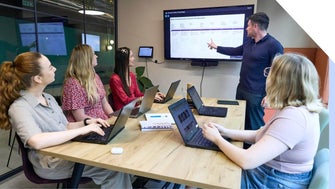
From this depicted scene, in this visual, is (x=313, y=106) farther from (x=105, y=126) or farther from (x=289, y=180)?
(x=105, y=126)

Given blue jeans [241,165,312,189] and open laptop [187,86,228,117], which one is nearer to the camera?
blue jeans [241,165,312,189]

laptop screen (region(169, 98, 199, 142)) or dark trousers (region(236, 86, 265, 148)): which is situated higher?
laptop screen (region(169, 98, 199, 142))

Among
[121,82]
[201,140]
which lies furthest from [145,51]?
[201,140]

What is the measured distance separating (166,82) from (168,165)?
3204 millimetres

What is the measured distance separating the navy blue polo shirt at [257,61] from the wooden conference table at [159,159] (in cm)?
156

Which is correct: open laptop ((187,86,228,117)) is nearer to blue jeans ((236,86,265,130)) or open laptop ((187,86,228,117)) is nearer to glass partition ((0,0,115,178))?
blue jeans ((236,86,265,130))

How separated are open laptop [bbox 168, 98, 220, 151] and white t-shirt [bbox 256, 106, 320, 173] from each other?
12.4 inches

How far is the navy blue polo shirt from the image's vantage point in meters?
2.64

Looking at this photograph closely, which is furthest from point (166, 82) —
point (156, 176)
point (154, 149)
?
point (156, 176)

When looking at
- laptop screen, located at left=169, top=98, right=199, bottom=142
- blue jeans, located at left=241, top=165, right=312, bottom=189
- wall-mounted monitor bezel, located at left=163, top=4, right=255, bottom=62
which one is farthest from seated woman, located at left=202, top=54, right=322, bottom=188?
wall-mounted monitor bezel, located at left=163, top=4, right=255, bottom=62

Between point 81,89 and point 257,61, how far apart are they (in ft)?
6.35

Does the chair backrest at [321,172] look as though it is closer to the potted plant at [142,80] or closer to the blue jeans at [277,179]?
the blue jeans at [277,179]

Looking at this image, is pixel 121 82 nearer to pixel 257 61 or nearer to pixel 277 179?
pixel 257 61

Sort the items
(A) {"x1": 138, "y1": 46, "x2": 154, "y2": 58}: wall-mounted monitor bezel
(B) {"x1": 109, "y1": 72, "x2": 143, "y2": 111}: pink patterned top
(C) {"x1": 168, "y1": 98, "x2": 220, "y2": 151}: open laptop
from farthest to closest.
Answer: (A) {"x1": 138, "y1": 46, "x2": 154, "y2": 58}: wall-mounted monitor bezel < (B) {"x1": 109, "y1": 72, "x2": 143, "y2": 111}: pink patterned top < (C) {"x1": 168, "y1": 98, "x2": 220, "y2": 151}: open laptop
